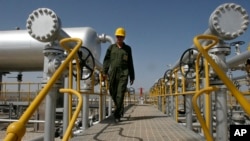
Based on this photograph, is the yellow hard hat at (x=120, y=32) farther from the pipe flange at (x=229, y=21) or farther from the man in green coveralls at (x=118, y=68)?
the pipe flange at (x=229, y=21)

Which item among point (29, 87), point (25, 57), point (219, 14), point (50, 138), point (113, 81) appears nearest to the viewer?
point (219, 14)

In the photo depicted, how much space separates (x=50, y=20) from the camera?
281 cm

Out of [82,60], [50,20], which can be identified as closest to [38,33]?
[50,20]

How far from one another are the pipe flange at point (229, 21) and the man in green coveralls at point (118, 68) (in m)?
2.09

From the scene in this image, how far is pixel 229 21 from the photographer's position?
2.43m

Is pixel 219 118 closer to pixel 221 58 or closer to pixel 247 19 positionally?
pixel 221 58

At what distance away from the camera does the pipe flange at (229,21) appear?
7.91ft

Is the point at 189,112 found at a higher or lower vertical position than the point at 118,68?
lower

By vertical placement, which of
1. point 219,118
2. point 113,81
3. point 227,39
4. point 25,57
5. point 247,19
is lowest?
point 219,118

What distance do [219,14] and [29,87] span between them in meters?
10.2

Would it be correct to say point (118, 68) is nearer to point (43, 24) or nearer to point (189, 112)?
point (189, 112)

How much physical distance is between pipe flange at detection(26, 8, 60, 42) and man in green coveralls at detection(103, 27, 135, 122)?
5.22 feet

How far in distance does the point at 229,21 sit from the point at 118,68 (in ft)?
7.32

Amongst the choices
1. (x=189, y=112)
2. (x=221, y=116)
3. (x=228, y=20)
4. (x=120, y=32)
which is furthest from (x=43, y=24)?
(x=189, y=112)
